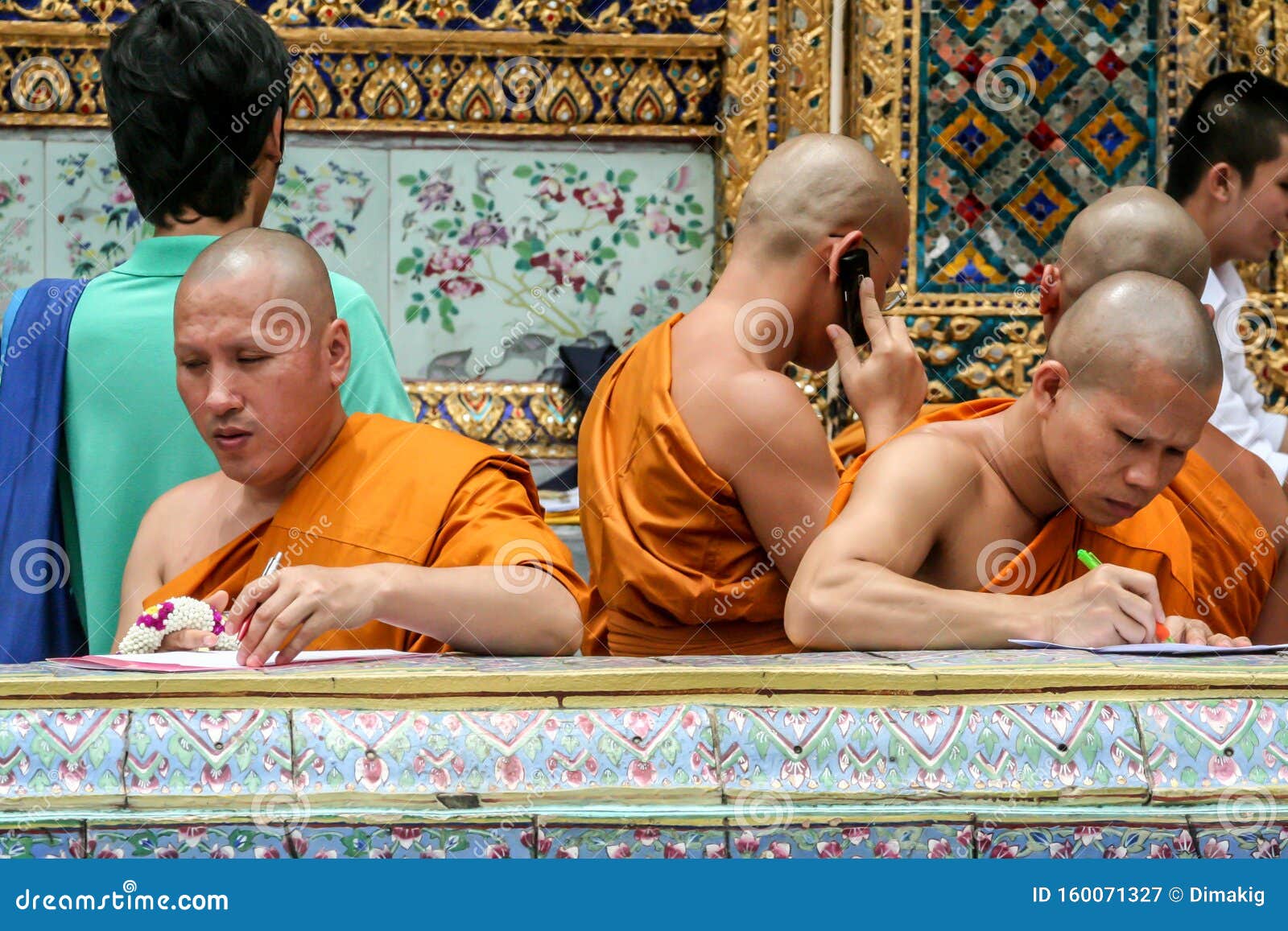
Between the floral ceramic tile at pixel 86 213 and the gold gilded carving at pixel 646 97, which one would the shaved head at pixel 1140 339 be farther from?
the floral ceramic tile at pixel 86 213

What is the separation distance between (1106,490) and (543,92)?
296 centimetres

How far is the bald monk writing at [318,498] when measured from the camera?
221 centimetres

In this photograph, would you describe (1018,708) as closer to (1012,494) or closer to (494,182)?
(1012,494)

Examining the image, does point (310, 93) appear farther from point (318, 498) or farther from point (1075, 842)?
point (1075, 842)

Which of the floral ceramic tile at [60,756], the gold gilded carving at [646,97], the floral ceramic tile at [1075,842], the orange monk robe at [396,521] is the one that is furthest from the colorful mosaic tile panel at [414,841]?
the gold gilded carving at [646,97]

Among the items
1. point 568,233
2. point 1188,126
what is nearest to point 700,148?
point 568,233

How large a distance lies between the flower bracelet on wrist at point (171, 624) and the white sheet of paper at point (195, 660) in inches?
1.0

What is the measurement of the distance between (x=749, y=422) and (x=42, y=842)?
162 centimetres

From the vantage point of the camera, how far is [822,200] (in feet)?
9.98

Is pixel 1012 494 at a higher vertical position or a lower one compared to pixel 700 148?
lower

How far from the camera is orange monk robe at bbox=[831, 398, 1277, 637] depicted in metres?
2.53

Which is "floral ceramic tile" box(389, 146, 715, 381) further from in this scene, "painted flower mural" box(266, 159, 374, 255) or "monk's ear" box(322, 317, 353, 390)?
"monk's ear" box(322, 317, 353, 390)

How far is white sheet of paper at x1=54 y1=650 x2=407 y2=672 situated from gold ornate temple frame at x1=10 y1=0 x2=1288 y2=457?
2.75 meters

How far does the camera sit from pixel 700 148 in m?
4.99
